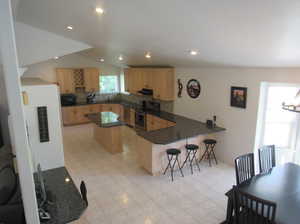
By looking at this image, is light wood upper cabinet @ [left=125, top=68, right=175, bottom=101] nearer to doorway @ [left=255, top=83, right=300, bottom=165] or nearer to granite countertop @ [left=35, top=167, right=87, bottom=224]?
doorway @ [left=255, top=83, right=300, bottom=165]

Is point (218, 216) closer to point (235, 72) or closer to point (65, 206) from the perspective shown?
point (65, 206)

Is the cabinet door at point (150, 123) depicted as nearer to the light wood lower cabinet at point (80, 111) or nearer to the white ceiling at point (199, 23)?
the light wood lower cabinet at point (80, 111)

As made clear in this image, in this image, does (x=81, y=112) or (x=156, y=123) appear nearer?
(x=156, y=123)

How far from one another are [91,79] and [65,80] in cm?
102

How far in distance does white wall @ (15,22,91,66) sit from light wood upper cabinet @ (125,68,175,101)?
2595 mm

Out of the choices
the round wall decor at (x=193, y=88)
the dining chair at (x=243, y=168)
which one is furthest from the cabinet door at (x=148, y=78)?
the dining chair at (x=243, y=168)

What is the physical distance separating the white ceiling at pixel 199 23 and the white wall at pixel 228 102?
19.9 inches

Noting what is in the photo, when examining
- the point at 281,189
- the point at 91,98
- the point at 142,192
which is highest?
the point at 91,98

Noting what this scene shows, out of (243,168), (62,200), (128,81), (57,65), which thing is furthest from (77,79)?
(243,168)

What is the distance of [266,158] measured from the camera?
145 inches

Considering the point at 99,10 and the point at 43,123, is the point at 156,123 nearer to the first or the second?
the point at 43,123

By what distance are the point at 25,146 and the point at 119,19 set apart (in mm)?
2074

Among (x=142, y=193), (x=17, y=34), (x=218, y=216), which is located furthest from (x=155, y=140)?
(x=17, y=34)

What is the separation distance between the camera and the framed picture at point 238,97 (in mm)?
4852
